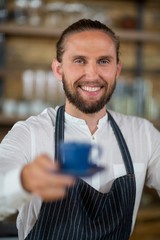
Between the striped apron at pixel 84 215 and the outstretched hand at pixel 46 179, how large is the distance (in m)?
0.57

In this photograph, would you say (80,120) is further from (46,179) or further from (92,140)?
(46,179)

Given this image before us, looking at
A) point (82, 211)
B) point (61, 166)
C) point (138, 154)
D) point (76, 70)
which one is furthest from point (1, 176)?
point (138, 154)

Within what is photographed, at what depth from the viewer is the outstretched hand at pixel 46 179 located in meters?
0.71

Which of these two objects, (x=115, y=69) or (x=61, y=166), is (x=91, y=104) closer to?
(x=115, y=69)

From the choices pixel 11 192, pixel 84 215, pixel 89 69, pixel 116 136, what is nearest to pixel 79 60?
pixel 89 69

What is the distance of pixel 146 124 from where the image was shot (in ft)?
5.34

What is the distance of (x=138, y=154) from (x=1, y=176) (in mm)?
703

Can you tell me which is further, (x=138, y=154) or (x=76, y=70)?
(x=138, y=154)

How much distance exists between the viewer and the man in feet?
4.29

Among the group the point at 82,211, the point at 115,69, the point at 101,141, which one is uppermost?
the point at 115,69

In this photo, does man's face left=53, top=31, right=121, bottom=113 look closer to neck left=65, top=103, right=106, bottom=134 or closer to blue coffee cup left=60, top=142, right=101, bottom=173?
neck left=65, top=103, right=106, bottom=134

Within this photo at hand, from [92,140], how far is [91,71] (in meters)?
0.27

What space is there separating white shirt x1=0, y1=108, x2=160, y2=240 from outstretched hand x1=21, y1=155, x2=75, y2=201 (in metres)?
0.47

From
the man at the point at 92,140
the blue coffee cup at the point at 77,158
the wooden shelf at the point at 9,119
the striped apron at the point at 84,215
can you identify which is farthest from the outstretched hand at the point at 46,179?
the wooden shelf at the point at 9,119
